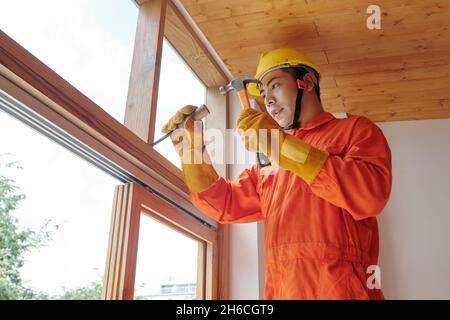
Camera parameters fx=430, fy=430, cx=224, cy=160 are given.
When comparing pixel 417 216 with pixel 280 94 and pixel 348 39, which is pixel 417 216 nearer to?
pixel 348 39

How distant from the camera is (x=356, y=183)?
136 cm

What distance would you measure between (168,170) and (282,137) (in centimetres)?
68

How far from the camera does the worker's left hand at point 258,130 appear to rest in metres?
1.43

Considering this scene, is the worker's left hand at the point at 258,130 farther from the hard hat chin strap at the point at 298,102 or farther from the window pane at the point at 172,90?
the window pane at the point at 172,90

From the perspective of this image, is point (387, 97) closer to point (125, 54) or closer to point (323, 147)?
point (323, 147)

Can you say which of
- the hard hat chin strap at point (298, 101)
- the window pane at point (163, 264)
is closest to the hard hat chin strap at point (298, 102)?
the hard hat chin strap at point (298, 101)

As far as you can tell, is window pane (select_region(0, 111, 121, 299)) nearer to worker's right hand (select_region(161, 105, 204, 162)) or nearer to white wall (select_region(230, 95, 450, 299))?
worker's right hand (select_region(161, 105, 204, 162))

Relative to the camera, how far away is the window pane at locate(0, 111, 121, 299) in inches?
49.1

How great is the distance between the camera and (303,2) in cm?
200

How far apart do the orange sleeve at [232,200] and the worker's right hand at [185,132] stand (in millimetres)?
170

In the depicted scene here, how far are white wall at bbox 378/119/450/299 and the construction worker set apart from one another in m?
1.44

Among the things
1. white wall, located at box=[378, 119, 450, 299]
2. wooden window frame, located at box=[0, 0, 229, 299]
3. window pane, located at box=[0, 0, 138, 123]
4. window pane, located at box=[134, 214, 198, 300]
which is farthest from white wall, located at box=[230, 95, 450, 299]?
window pane, located at box=[0, 0, 138, 123]

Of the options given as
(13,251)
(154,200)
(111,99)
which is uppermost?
(111,99)

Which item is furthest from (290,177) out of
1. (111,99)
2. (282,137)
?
(111,99)
